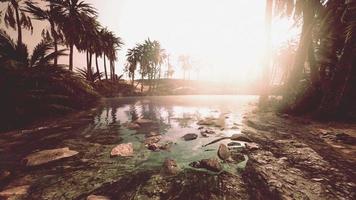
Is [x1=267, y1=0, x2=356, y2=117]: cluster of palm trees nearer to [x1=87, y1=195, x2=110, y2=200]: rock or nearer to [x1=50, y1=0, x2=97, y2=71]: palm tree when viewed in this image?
[x1=87, y1=195, x2=110, y2=200]: rock

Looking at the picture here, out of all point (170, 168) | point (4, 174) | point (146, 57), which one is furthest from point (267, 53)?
point (146, 57)

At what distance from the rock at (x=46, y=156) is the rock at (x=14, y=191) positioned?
118 centimetres

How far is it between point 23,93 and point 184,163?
25.8 feet

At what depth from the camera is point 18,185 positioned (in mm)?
3980

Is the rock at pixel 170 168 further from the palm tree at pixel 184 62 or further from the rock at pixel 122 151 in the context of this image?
the palm tree at pixel 184 62

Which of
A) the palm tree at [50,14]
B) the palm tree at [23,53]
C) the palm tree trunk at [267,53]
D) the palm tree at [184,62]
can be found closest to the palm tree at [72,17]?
A: the palm tree at [50,14]

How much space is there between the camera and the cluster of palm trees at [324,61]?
10.2 metres

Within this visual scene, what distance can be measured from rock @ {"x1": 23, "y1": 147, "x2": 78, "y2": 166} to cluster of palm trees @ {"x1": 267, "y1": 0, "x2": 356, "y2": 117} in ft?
37.6

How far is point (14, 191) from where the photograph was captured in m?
3.71

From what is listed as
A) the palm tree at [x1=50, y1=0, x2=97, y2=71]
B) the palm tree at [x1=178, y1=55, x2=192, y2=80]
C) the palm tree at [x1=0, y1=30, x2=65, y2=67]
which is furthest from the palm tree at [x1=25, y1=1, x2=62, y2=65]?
the palm tree at [x1=178, y1=55, x2=192, y2=80]

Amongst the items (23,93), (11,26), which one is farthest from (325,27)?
(11,26)

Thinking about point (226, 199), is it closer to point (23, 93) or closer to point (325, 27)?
point (23, 93)

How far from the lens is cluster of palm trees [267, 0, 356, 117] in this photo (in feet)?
33.4

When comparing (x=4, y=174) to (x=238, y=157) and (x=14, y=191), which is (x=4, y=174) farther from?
(x=238, y=157)
